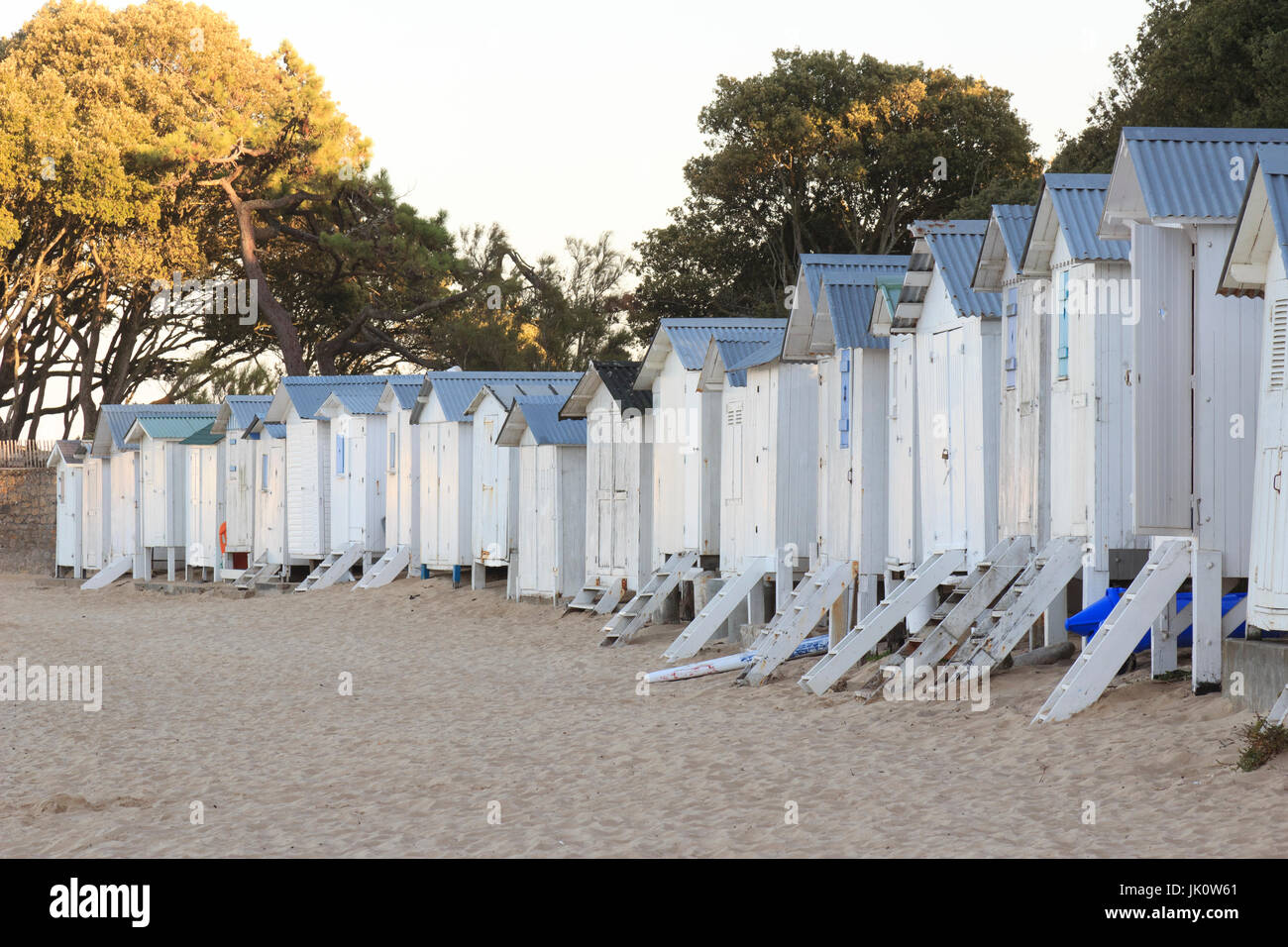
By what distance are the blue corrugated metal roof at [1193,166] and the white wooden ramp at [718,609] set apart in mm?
7642

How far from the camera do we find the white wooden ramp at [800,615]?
14734 millimetres

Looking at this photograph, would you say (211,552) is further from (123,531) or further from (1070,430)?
(1070,430)

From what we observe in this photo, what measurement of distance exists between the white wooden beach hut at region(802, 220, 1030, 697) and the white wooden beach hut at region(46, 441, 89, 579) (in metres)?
30.2

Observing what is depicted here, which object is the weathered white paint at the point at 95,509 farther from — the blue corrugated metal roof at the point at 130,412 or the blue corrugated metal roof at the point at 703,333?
the blue corrugated metal roof at the point at 703,333

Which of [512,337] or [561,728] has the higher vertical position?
[512,337]

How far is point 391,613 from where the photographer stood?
2509 cm

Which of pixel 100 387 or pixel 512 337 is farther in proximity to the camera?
pixel 100 387

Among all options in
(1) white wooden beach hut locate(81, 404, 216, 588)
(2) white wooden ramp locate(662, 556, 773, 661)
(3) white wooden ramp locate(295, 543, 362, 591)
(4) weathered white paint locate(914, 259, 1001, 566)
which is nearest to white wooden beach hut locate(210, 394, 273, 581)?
(1) white wooden beach hut locate(81, 404, 216, 588)

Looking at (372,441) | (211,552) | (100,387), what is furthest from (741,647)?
(100,387)

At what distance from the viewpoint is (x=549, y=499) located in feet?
79.3

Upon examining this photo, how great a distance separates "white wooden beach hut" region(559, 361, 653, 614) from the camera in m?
21.8

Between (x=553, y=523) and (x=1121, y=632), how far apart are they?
1384 centimetres

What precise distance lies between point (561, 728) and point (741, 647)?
16.6 feet

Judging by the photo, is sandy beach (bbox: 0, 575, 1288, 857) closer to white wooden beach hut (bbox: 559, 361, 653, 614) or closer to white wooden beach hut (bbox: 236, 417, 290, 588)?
white wooden beach hut (bbox: 559, 361, 653, 614)
